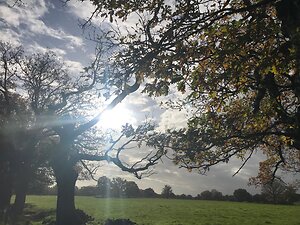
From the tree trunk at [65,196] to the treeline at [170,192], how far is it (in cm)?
3850

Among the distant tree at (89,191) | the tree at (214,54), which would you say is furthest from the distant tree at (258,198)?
the tree at (214,54)

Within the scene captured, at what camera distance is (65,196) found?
2498cm

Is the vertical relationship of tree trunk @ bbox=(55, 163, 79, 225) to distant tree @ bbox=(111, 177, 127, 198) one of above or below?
below

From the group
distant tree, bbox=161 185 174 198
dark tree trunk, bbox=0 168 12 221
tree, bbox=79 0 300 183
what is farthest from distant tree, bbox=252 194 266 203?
tree, bbox=79 0 300 183

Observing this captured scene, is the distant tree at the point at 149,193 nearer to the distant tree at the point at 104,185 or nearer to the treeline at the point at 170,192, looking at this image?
the treeline at the point at 170,192

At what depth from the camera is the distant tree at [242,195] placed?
6819cm

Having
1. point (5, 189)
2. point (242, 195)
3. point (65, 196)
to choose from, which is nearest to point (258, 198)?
point (242, 195)

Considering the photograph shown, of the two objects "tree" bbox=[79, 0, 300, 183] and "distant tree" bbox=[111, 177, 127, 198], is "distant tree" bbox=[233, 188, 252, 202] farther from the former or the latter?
"tree" bbox=[79, 0, 300, 183]

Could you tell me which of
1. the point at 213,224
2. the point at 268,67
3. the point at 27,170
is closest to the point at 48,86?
the point at 27,170

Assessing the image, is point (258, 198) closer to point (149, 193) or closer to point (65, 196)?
point (149, 193)

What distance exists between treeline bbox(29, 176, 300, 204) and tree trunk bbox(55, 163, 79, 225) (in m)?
38.5

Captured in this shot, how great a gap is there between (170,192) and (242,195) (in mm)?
19352

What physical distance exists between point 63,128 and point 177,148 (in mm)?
13864

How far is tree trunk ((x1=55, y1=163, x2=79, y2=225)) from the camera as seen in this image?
24.6 metres
